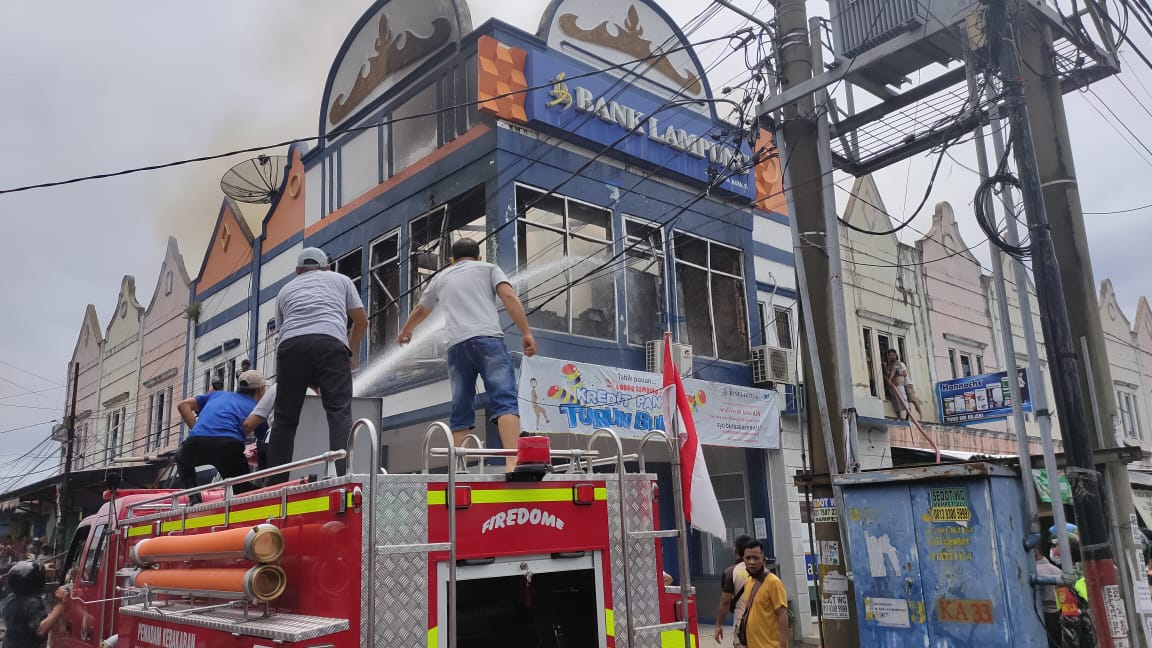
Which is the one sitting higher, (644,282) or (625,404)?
(644,282)

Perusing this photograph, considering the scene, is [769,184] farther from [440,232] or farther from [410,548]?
[410,548]

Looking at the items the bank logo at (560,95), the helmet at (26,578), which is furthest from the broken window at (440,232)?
the helmet at (26,578)

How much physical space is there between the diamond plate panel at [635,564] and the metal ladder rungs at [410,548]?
42.3 inches

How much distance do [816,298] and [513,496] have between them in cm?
602

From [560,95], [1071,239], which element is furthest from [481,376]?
[560,95]

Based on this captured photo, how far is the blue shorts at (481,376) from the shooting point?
561 centimetres

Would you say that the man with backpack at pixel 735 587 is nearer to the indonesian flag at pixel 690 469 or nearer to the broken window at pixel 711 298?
the indonesian flag at pixel 690 469

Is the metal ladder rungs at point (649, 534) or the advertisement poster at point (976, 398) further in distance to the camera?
the advertisement poster at point (976, 398)

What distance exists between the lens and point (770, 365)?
17.0 metres

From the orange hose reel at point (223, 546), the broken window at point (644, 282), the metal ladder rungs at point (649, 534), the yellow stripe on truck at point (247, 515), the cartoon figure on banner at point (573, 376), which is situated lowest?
the metal ladder rungs at point (649, 534)

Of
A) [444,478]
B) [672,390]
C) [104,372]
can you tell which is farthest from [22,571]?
[104,372]

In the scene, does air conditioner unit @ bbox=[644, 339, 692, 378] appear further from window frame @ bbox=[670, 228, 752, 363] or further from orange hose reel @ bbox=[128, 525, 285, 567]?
orange hose reel @ bbox=[128, 525, 285, 567]

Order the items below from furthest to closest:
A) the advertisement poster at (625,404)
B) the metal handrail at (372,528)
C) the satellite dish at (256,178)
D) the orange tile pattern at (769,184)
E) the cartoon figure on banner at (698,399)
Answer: the satellite dish at (256,178)
the orange tile pattern at (769,184)
the cartoon figure on banner at (698,399)
the advertisement poster at (625,404)
the metal handrail at (372,528)

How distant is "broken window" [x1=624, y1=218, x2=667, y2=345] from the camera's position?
15.5 m
